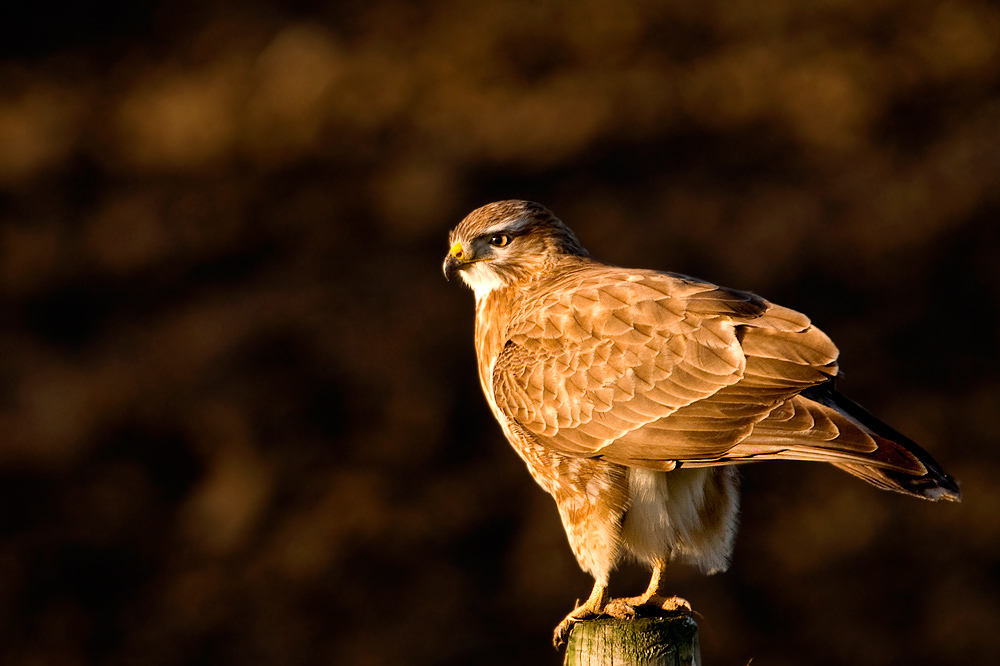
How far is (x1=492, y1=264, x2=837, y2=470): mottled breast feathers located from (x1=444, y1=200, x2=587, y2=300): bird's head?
0.41m

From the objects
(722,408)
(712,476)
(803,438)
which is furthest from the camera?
(712,476)

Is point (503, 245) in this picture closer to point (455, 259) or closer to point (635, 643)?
point (455, 259)

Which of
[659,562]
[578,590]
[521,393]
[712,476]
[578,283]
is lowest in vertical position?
[578,590]

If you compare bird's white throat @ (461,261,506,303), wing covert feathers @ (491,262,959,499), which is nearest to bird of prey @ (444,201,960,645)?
wing covert feathers @ (491,262,959,499)

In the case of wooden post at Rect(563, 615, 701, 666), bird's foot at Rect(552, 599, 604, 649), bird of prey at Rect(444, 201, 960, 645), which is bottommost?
bird's foot at Rect(552, 599, 604, 649)

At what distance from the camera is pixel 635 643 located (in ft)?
10.6

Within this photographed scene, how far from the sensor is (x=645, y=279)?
3846 millimetres

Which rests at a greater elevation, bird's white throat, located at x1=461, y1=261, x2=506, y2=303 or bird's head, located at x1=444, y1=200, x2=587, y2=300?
bird's head, located at x1=444, y1=200, x2=587, y2=300

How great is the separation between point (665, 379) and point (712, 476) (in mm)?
411

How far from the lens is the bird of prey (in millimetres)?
3291

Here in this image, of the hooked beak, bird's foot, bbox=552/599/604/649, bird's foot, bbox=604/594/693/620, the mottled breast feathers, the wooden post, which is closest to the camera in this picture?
the wooden post

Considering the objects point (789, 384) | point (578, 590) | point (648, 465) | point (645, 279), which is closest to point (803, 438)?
point (789, 384)

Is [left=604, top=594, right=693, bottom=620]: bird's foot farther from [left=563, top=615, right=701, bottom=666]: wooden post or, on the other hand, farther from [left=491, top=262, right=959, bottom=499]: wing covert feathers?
[left=491, top=262, right=959, bottom=499]: wing covert feathers

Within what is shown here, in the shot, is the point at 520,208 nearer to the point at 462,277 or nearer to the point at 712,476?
the point at 462,277
